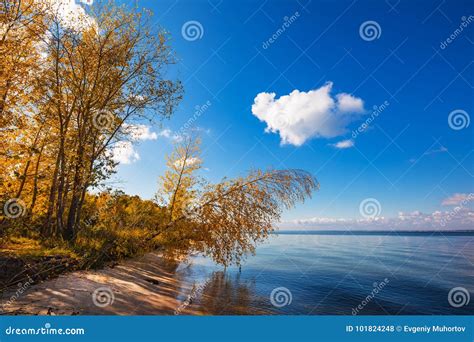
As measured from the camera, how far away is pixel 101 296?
7930 millimetres

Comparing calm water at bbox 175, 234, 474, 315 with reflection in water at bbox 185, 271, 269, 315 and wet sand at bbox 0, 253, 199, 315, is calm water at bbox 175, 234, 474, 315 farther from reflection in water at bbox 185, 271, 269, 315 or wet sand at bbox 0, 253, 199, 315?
wet sand at bbox 0, 253, 199, 315

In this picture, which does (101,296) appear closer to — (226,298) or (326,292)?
(226,298)

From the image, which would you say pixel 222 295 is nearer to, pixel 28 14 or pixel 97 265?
pixel 97 265

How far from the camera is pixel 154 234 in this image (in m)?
13.6

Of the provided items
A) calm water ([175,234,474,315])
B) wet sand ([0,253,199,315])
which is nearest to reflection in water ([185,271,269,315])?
calm water ([175,234,474,315])

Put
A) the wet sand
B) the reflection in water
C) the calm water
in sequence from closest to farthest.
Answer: the wet sand → the reflection in water → the calm water

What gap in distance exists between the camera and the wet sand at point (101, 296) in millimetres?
6566

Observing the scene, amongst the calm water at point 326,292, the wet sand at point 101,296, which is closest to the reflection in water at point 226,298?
the calm water at point 326,292

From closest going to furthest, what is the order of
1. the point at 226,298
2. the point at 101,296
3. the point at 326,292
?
the point at 101,296 → the point at 226,298 → the point at 326,292

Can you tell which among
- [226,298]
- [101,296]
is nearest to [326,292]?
[226,298]

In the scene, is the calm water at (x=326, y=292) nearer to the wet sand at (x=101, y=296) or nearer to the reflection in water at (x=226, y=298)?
the reflection in water at (x=226, y=298)

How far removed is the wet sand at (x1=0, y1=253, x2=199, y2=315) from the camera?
657 cm

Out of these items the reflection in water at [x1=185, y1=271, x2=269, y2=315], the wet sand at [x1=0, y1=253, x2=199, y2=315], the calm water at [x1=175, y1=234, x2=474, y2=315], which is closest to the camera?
the wet sand at [x1=0, y1=253, x2=199, y2=315]
